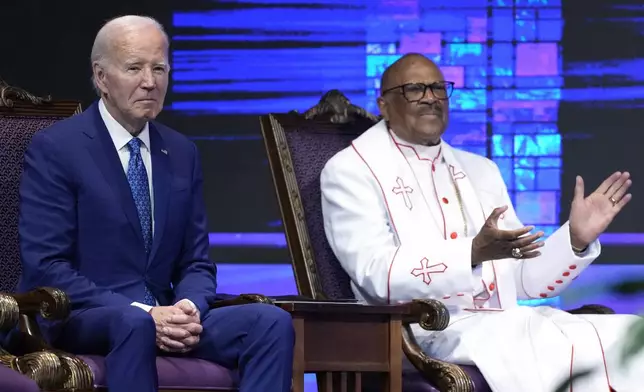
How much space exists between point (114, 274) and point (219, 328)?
33 cm

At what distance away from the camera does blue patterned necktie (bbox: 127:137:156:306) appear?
9.70ft

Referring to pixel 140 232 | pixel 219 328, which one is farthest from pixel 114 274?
pixel 219 328

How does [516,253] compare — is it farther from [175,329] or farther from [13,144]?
[13,144]

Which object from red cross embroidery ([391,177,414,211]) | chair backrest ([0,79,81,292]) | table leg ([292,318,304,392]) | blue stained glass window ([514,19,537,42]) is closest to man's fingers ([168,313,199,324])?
table leg ([292,318,304,392])

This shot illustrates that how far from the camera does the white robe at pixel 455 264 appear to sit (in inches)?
122

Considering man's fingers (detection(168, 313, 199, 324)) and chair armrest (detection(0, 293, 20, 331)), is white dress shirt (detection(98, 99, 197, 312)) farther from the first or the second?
chair armrest (detection(0, 293, 20, 331))

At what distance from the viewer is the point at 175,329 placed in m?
2.70

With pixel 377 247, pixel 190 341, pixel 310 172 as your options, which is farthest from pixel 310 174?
pixel 190 341

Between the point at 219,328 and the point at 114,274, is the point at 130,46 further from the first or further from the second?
the point at 219,328

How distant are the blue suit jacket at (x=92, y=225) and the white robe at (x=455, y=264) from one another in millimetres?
660

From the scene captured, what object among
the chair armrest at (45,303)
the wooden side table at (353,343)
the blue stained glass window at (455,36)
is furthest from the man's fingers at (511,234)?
the blue stained glass window at (455,36)

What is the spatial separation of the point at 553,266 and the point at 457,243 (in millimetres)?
430

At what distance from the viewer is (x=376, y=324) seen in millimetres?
3068

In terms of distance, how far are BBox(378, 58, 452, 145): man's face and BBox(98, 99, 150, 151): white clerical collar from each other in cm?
106
